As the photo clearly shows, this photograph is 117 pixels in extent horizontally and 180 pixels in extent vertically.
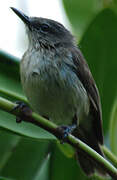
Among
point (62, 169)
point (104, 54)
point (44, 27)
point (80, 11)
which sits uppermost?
point (80, 11)

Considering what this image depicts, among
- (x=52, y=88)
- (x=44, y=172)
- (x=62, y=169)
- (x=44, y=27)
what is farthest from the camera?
(x=44, y=27)

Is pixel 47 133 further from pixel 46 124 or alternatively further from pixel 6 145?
pixel 46 124

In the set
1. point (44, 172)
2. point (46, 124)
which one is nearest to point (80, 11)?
point (44, 172)

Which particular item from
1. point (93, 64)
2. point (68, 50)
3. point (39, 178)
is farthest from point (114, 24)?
point (39, 178)

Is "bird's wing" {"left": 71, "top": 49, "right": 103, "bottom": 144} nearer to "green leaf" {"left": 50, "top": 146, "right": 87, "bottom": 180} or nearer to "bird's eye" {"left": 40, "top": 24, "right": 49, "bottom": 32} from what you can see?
"bird's eye" {"left": 40, "top": 24, "right": 49, "bottom": 32}

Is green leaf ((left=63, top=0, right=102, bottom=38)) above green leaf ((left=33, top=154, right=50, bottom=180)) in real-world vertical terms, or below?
above

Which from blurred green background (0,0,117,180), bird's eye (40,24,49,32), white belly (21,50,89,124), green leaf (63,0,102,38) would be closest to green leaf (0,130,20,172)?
blurred green background (0,0,117,180)

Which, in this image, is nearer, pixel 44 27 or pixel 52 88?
pixel 52 88
